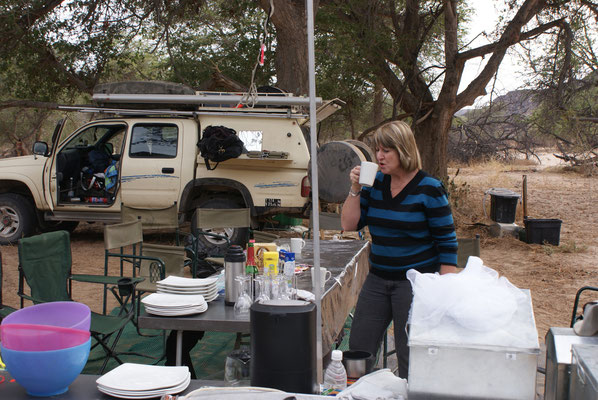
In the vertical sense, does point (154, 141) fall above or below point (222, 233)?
above

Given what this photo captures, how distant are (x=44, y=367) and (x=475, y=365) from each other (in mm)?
1234

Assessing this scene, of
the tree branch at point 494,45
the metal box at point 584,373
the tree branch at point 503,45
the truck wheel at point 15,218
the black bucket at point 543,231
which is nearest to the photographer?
the metal box at point 584,373

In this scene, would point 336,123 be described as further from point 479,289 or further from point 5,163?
point 479,289

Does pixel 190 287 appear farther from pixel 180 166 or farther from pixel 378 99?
pixel 378 99

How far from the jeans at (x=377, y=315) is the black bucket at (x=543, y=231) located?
716cm

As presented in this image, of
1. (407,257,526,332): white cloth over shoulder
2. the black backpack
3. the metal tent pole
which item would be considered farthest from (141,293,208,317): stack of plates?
the black backpack

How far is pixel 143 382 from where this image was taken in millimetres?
1894

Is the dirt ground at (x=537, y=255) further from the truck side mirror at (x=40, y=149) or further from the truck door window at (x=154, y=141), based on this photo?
the truck door window at (x=154, y=141)

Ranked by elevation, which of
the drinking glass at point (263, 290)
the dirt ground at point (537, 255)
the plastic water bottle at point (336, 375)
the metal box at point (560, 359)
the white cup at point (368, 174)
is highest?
the white cup at point (368, 174)

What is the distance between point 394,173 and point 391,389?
1451 mm

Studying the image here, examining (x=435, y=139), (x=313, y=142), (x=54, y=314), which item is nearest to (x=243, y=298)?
(x=54, y=314)

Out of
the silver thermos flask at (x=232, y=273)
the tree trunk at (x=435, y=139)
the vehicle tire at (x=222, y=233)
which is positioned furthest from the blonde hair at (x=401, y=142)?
the tree trunk at (x=435, y=139)

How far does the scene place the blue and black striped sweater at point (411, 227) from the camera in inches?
116

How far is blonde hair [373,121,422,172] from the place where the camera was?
294 cm
